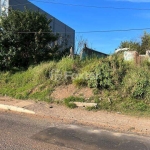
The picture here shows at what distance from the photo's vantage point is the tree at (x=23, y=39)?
608 inches

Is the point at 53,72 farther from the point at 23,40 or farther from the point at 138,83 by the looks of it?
the point at 138,83

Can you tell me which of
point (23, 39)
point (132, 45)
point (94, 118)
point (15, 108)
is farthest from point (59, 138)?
point (132, 45)

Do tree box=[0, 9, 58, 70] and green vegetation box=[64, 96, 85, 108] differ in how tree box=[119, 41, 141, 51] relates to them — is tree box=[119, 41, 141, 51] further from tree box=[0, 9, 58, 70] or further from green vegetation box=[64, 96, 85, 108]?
green vegetation box=[64, 96, 85, 108]

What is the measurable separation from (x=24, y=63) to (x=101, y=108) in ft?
26.6

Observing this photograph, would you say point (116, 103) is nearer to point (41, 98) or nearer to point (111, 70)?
point (111, 70)

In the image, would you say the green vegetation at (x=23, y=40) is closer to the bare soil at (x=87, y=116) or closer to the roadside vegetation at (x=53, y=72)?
the roadside vegetation at (x=53, y=72)

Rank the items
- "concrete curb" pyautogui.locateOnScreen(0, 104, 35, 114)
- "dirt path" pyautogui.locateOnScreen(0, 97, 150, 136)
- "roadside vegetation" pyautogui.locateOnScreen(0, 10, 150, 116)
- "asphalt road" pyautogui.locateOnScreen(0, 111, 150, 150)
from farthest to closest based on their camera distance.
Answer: "roadside vegetation" pyautogui.locateOnScreen(0, 10, 150, 116) → "concrete curb" pyautogui.locateOnScreen(0, 104, 35, 114) → "dirt path" pyautogui.locateOnScreen(0, 97, 150, 136) → "asphalt road" pyautogui.locateOnScreen(0, 111, 150, 150)

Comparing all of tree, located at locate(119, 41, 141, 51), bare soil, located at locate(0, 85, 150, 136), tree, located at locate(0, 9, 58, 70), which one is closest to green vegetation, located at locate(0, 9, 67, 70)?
tree, located at locate(0, 9, 58, 70)

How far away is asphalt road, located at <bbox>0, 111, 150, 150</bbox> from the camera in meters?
5.58

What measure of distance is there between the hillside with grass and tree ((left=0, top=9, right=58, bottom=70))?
143 cm

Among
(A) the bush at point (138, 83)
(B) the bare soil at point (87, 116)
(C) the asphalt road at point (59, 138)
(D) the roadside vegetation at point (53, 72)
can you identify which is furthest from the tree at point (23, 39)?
(C) the asphalt road at point (59, 138)

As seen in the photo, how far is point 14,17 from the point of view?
15.9 meters

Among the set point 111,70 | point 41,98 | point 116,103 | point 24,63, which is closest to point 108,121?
point 116,103

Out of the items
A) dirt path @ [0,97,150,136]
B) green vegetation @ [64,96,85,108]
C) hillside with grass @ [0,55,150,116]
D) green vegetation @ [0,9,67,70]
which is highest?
green vegetation @ [0,9,67,70]
